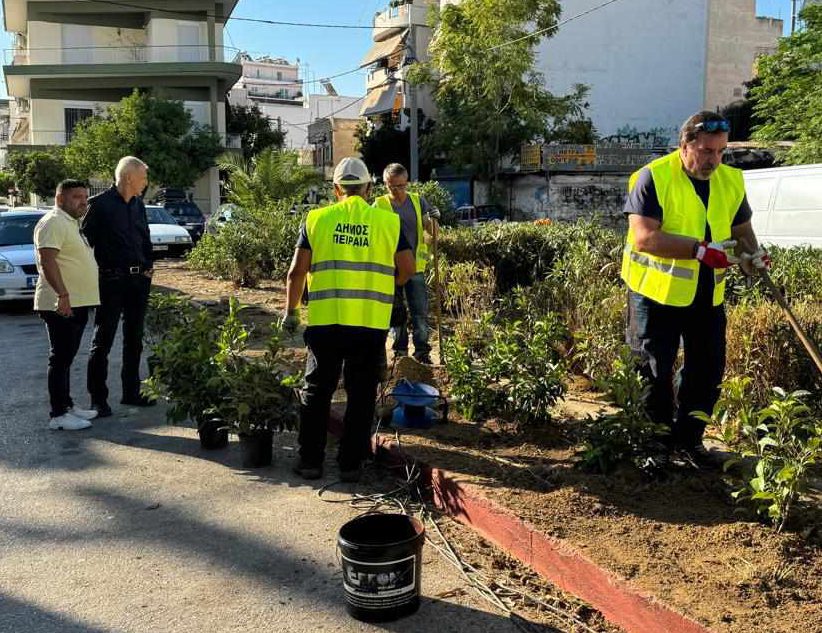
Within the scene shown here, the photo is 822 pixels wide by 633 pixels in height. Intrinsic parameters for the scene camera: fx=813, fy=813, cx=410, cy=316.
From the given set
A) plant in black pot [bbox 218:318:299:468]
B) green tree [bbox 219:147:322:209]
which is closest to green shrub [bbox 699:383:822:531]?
plant in black pot [bbox 218:318:299:468]

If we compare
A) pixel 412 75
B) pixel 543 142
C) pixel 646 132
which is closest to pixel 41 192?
pixel 412 75

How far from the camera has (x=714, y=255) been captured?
3.89 metres

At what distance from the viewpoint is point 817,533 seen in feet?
11.3

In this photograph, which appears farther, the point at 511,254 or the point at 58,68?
the point at 58,68

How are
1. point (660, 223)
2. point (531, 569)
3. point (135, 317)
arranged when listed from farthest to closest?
point (135, 317) → point (660, 223) → point (531, 569)

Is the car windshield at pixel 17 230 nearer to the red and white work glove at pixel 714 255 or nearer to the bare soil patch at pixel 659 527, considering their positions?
the bare soil patch at pixel 659 527

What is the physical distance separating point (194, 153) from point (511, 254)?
31555mm

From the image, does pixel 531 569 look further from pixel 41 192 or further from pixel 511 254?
pixel 41 192

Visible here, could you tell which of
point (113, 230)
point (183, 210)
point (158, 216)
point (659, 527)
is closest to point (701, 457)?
point (659, 527)

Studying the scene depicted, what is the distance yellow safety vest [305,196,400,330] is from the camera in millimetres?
4574

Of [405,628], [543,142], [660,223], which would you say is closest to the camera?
[405,628]

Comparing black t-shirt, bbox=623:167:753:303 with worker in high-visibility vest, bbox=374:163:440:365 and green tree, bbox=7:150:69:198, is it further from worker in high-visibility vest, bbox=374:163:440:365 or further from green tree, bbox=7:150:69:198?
green tree, bbox=7:150:69:198

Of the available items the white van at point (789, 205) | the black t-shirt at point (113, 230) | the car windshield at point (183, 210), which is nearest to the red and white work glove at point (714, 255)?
the black t-shirt at point (113, 230)

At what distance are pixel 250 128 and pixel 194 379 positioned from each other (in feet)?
149
